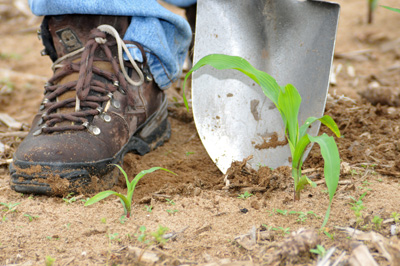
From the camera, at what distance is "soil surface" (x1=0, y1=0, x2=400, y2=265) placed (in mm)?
960

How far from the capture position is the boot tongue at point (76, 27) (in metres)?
1.49

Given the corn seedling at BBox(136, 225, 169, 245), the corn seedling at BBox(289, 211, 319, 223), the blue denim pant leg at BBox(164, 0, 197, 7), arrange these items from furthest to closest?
the blue denim pant leg at BBox(164, 0, 197, 7), the corn seedling at BBox(289, 211, 319, 223), the corn seedling at BBox(136, 225, 169, 245)

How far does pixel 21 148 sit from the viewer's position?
134cm

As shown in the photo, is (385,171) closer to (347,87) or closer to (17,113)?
(347,87)

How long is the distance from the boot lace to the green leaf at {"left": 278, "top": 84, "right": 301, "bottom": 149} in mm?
584

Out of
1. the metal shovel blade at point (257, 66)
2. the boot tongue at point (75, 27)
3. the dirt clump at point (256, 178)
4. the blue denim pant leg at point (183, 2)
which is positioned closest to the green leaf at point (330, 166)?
the dirt clump at point (256, 178)

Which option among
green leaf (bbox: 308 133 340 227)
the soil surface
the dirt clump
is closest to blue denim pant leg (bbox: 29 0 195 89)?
the soil surface

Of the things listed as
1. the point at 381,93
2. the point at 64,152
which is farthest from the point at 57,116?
the point at 381,93

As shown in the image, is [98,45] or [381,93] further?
[381,93]

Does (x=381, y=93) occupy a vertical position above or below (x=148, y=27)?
below

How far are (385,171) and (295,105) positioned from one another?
44 cm

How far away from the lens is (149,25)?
1.53 metres

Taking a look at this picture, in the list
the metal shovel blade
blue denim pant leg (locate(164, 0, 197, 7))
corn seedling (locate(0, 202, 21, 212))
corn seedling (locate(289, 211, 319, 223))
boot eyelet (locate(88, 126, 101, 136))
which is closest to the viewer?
corn seedling (locate(289, 211, 319, 223))

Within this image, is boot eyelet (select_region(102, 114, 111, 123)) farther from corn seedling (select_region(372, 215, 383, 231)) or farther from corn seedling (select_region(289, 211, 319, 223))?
corn seedling (select_region(372, 215, 383, 231))
